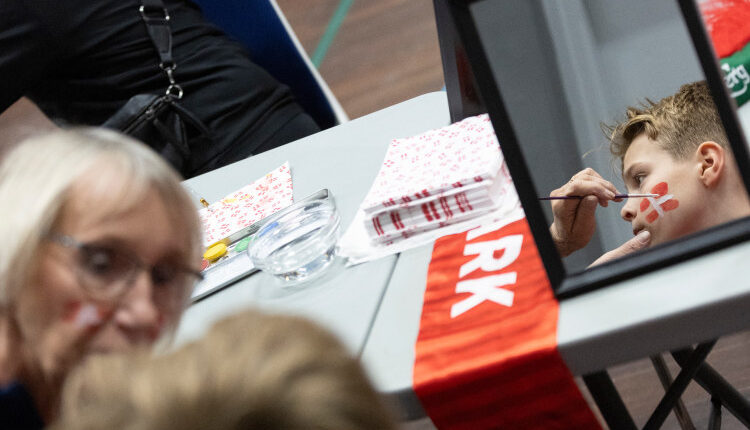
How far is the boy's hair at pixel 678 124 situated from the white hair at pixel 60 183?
29.6 inches

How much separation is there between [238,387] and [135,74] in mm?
1683

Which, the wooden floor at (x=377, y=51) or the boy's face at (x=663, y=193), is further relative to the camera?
the wooden floor at (x=377, y=51)

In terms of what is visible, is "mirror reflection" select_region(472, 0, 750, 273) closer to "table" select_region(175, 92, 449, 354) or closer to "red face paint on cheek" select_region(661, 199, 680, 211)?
"red face paint on cheek" select_region(661, 199, 680, 211)

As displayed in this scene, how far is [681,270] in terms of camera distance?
867 mm

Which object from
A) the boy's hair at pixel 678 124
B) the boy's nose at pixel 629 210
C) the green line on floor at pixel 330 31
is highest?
the green line on floor at pixel 330 31

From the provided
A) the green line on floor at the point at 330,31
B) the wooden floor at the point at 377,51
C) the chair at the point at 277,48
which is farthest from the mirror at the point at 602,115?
Result: the green line on floor at the point at 330,31

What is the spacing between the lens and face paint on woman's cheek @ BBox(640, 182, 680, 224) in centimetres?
113

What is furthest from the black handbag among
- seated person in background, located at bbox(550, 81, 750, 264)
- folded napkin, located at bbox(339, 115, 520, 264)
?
seated person in background, located at bbox(550, 81, 750, 264)

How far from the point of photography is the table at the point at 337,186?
110cm

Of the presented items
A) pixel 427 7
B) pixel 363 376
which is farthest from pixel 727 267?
pixel 427 7

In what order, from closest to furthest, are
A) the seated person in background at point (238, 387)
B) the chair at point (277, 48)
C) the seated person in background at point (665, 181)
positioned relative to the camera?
1. the seated person in background at point (238, 387)
2. the seated person in background at point (665, 181)
3. the chair at point (277, 48)

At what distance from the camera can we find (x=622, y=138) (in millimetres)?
1299

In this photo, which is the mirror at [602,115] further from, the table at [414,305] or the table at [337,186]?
the table at [337,186]

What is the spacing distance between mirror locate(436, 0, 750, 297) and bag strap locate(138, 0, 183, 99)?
0.82 meters
